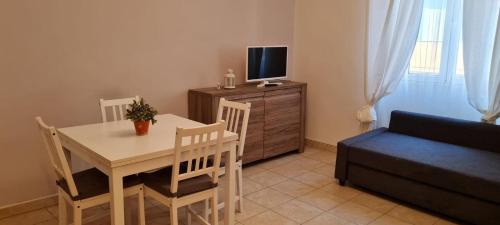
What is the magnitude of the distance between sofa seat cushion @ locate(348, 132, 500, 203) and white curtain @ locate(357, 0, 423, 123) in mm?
495

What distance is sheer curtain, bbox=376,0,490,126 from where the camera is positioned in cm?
357

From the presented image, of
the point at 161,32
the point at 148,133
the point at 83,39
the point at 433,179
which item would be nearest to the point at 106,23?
the point at 83,39

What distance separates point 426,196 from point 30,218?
311 cm

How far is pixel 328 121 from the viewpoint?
15.6ft

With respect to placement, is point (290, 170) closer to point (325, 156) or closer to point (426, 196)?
point (325, 156)

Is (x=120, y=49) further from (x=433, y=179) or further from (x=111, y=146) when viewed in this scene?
(x=433, y=179)

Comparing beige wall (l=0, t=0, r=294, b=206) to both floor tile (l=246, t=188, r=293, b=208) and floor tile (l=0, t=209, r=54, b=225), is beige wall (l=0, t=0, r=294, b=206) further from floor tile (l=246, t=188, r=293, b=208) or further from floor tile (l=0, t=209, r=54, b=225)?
floor tile (l=246, t=188, r=293, b=208)

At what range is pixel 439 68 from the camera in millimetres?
3725

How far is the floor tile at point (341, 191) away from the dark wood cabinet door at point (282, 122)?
2.83ft

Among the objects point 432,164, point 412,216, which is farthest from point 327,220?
point 432,164

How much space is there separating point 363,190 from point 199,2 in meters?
2.42

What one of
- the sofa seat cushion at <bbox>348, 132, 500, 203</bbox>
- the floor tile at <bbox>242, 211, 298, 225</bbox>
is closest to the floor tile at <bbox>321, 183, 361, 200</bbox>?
the sofa seat cushion at <bbox>348, 132, 500, 203</bbox>

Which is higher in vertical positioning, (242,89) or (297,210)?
(242,89)

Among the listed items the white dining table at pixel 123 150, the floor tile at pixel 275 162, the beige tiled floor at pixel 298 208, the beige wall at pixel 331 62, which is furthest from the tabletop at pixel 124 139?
the beige wall at pixel 331 62
